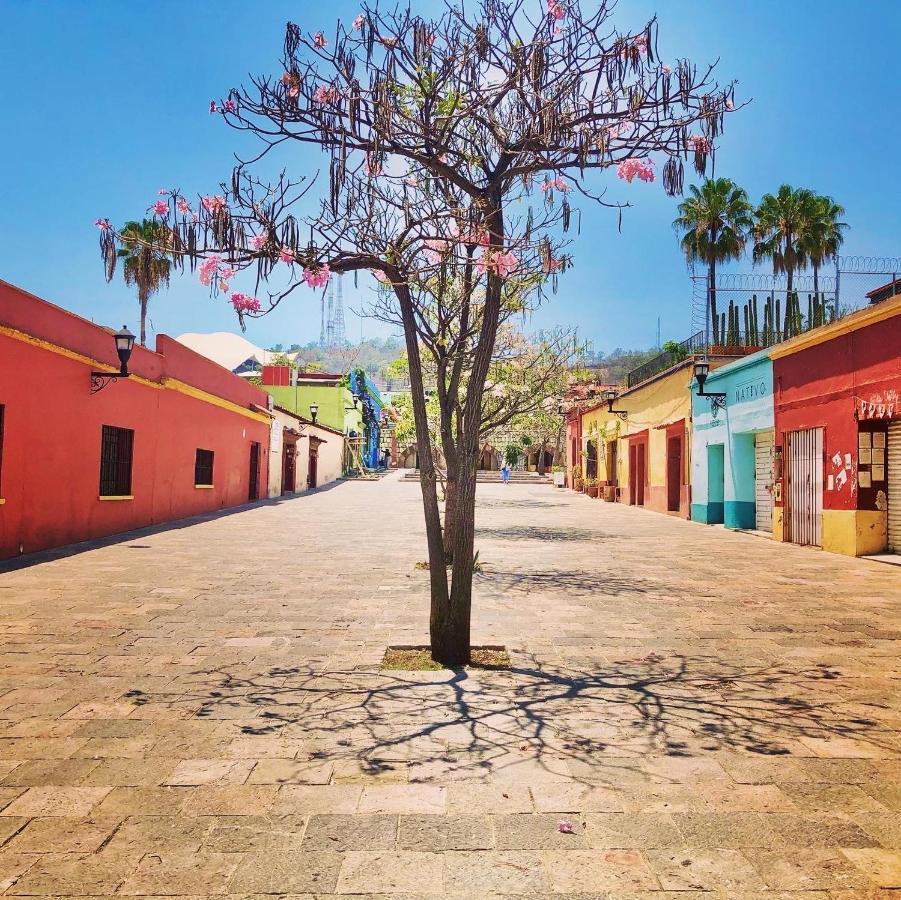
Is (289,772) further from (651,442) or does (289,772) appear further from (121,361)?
(651,442)

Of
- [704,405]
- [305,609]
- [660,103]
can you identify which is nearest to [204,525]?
[305,609]

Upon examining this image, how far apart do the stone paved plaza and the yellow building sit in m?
13.2

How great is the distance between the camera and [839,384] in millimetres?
12211

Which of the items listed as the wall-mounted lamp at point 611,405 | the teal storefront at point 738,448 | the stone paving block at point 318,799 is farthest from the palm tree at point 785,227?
the stone paving block at point 318,799

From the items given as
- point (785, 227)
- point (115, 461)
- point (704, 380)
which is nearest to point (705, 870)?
point (115, 461)

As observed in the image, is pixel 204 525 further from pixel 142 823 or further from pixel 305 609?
pixel 142 823

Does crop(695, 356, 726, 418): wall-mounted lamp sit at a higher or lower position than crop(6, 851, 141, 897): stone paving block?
higher

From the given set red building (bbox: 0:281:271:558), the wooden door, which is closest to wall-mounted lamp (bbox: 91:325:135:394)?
red building (bbox: 0:281:271:558)

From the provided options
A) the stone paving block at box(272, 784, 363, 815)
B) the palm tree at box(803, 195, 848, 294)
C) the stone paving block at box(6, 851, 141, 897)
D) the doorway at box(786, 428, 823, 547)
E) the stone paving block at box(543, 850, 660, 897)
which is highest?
the palm tree at box(803, 195, 848, 294)

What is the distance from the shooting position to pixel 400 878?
250 centimetres

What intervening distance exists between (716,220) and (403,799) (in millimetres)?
31704

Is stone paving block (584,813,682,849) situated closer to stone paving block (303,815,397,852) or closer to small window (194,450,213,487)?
stone paving block (303,815,397,852)

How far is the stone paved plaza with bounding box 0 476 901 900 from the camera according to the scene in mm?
2578

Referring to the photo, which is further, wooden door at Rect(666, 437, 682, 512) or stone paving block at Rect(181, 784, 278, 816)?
wooden door at Rect(666, 437, 682, 512)
